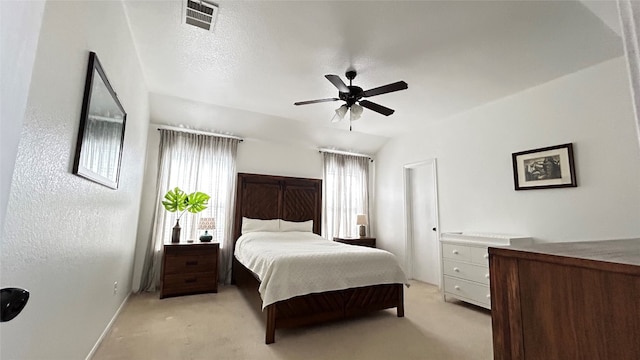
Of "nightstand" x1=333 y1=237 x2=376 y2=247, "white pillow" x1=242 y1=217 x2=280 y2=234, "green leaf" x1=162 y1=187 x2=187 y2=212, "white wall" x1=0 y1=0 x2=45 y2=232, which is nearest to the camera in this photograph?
"white wall" x1=0 y1=0 x2=45 y2=232

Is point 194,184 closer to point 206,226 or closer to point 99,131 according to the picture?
point 206,226

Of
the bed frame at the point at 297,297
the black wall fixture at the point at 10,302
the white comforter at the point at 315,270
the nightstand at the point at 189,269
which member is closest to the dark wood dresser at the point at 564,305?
the black wall fixture at the point at 10,302

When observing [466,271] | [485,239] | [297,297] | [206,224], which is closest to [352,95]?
[297,297]

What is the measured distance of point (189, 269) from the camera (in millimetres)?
3768

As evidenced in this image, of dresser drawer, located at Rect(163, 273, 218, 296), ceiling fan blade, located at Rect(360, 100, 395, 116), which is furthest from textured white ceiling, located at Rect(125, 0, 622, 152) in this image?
dresser drawer, located at Rect(163, 273, 218, 296)

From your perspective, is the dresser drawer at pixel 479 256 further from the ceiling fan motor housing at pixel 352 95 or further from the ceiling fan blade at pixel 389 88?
the ceiling fan motor housing at pixel 352 95

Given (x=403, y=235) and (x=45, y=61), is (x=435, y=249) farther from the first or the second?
(x=45, y=61)

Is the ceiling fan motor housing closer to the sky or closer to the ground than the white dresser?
closer to the sky

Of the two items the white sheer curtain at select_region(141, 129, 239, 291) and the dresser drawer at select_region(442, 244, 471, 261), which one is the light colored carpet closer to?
the dresser drawer at select_region(442, 244, 471, 261)

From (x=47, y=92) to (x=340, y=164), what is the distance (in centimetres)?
476

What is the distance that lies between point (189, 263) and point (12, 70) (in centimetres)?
378

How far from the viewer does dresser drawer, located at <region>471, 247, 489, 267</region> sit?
10.5ft

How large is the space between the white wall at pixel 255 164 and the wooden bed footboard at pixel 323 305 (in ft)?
6.11

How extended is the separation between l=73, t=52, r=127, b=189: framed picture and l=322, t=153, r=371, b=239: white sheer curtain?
3.67 metres
